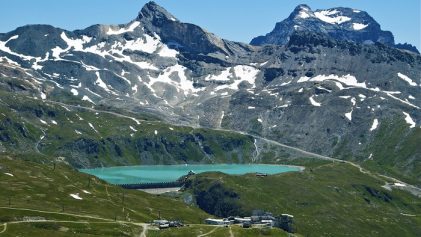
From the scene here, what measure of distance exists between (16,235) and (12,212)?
2329 cm

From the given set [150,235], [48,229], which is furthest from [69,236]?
[150,235]

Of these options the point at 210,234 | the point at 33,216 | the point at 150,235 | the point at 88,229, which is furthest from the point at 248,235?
the point at 33,216

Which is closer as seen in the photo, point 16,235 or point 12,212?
point 16,235

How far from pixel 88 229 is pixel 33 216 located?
60.1 feet

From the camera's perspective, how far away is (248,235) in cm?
19875

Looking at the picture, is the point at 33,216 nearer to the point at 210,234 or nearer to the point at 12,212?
the point at 12,212

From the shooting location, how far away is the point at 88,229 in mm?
193500

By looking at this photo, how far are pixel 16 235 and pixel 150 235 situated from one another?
37439 millimetres

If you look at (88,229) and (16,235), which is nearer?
(16,235)

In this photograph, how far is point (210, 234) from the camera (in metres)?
197

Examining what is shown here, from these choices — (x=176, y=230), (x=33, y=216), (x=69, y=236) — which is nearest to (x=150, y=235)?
(x=176, y=230)

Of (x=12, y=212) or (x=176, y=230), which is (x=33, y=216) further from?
(x=176, y=230)

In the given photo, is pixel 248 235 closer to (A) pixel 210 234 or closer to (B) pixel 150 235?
(A) pixel 210 234

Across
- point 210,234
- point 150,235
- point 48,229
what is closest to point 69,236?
point 48,229
